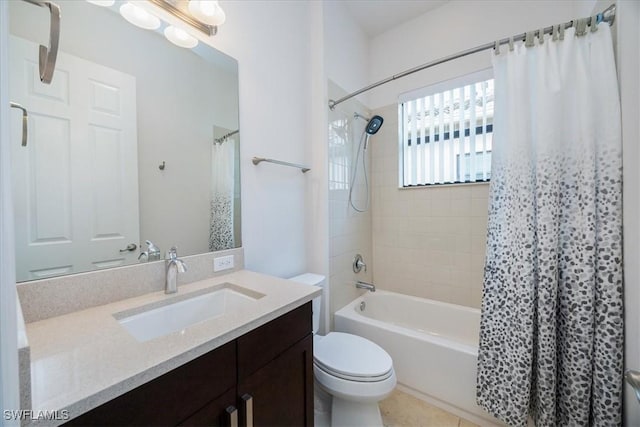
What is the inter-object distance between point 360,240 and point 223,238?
4.45 feet

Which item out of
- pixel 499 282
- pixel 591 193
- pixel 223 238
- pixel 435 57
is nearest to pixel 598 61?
pixel 591 193

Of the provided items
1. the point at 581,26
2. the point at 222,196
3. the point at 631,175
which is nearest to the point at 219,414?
the point at 222,196

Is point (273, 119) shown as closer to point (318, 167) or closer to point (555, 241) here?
point (318, 167)

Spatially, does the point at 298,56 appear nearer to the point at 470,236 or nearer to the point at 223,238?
the point at 223,238

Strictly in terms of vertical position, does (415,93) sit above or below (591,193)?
→ above

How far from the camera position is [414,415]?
153 cm

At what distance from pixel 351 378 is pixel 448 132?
2018 mm

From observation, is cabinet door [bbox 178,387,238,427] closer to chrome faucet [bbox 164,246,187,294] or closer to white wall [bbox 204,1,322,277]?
chrome faucet [bbox 164,246,187,294]

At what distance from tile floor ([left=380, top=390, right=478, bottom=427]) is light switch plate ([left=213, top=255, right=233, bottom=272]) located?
130 centimetres

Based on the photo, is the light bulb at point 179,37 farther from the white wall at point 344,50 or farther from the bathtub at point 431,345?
the bathtub at point 431,345

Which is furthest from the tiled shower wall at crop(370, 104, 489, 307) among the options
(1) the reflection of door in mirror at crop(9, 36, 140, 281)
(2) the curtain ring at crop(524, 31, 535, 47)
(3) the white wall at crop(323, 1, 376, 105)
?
(1) the reflection of door in mirror at crop(9, 36, 140, 281)

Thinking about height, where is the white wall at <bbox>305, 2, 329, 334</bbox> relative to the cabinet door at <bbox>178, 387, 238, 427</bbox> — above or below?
above

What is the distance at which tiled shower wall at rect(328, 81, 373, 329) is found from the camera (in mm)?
1925

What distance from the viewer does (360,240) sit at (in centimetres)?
235
